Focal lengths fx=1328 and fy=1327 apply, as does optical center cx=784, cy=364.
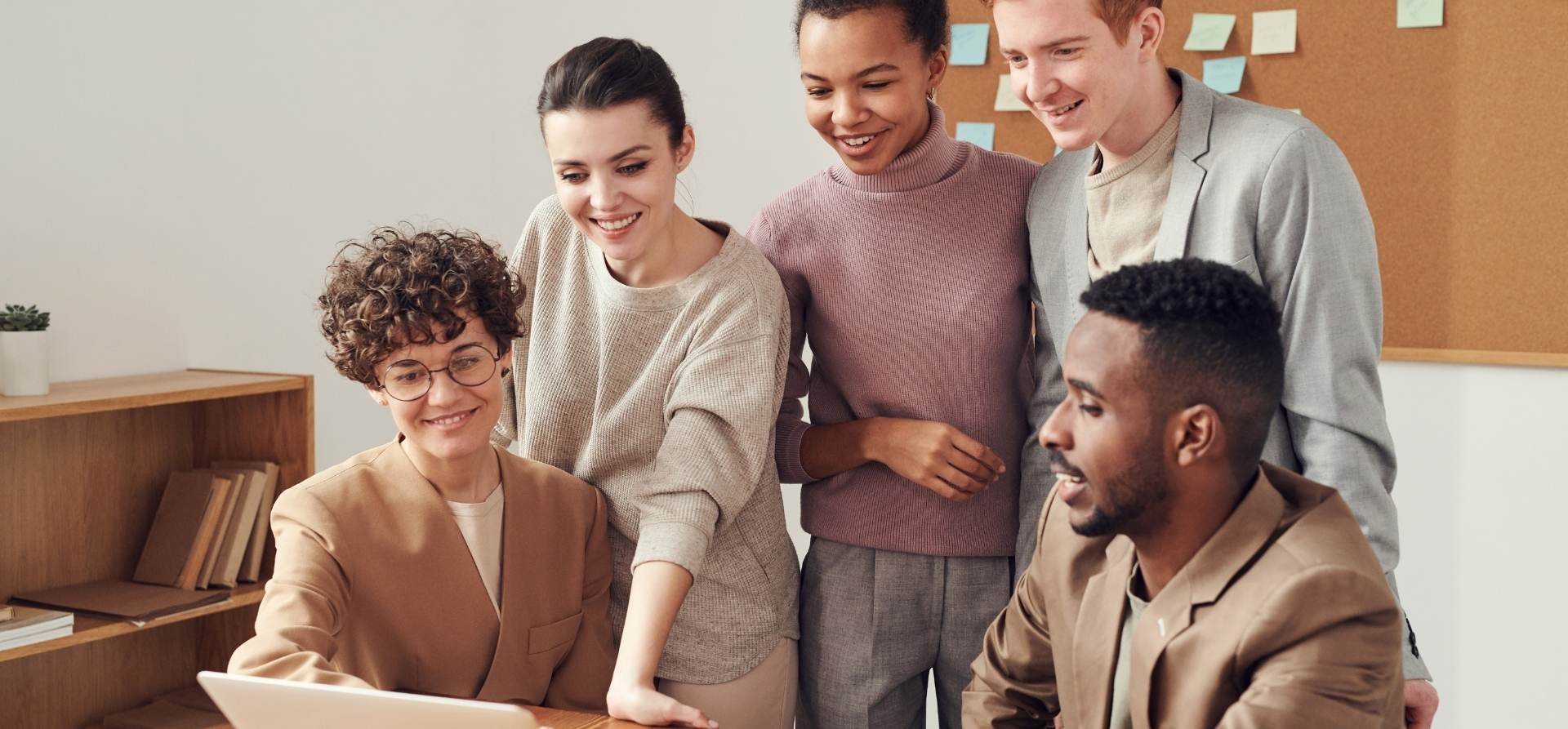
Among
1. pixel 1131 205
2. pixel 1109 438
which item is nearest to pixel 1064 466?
pixel 1109 438

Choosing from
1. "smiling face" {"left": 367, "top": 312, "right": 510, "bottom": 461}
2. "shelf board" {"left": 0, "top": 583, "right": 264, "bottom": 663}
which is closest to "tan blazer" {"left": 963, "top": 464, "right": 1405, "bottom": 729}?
"smiling face" {"left": 367, "top": 312, "right": 510, "bottom": 461}

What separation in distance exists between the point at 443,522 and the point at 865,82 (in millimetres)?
806

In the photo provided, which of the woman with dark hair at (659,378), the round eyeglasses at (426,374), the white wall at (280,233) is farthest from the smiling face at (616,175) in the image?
the white wall at (280,233)

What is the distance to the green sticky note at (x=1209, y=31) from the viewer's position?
2912 mm

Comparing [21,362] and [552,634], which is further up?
[21,362]

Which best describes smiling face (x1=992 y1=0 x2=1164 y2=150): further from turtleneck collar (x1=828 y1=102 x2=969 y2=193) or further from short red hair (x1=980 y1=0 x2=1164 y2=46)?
turtleneck collar (x1=828 y1=102 x2=969 y2=193)

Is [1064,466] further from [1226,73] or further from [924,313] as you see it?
[1226,73]

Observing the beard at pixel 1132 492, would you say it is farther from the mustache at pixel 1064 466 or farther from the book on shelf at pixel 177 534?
the book on shelf at pixel 177 534

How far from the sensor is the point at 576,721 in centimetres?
148

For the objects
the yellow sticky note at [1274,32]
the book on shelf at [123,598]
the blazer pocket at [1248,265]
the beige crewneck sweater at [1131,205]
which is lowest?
the book on shelf at [123,598]

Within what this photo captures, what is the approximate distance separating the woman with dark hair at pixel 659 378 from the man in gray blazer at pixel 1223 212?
430 mm

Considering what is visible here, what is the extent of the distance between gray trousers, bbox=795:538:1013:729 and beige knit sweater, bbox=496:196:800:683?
0.37 ft

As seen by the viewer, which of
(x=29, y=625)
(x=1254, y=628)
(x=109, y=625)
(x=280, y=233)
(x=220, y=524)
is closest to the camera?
(x=1254, y=628)

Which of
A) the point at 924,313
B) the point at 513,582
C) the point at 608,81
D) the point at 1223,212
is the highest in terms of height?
the point at 608,81
